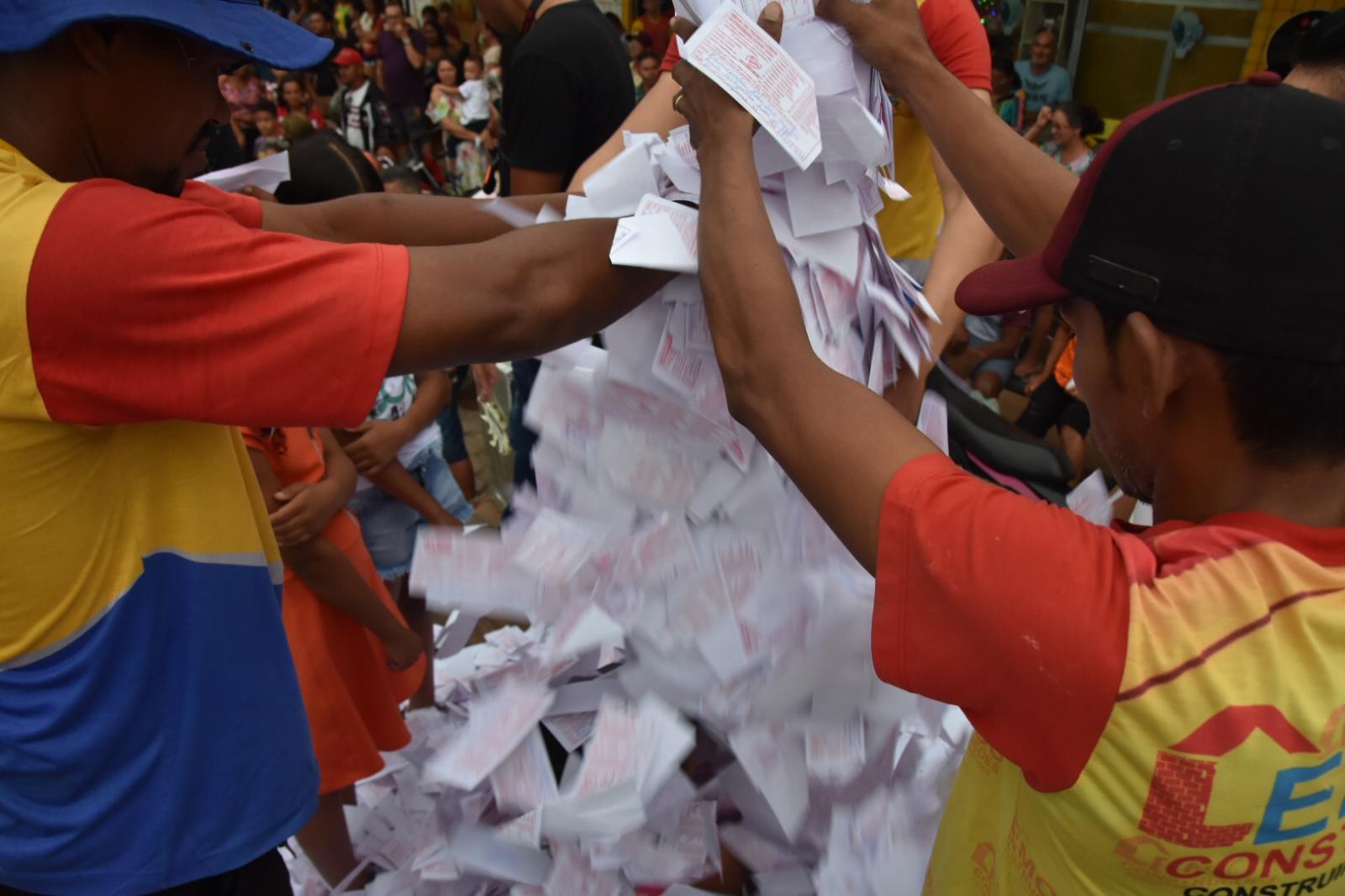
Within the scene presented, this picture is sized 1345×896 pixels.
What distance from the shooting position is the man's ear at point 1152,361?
81 cm

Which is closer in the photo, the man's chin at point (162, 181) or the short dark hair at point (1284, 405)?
the short dark hair at point (1284, 405)

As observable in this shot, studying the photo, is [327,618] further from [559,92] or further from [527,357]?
[559,92]

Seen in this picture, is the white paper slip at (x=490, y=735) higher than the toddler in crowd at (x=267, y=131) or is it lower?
higher

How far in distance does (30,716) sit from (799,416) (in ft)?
3.11

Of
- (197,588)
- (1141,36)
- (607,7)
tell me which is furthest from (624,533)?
(607,7)

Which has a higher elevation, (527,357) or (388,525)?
(527,357)

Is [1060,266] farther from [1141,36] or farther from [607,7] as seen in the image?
[607,7]

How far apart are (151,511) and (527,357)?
0.46 m

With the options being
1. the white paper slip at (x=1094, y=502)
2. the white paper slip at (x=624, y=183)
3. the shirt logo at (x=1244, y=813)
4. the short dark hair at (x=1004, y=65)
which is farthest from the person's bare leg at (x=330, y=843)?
the short dark hair at (x=1004, y=65)

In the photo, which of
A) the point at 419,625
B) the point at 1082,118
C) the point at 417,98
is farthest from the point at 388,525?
the point at 417,98

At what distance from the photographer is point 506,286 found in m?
1.04

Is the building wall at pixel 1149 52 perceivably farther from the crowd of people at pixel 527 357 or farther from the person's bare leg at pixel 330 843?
the person's bare leg at pixel 330 843

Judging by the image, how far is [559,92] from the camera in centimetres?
255

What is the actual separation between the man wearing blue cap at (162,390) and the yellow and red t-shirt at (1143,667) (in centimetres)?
47
